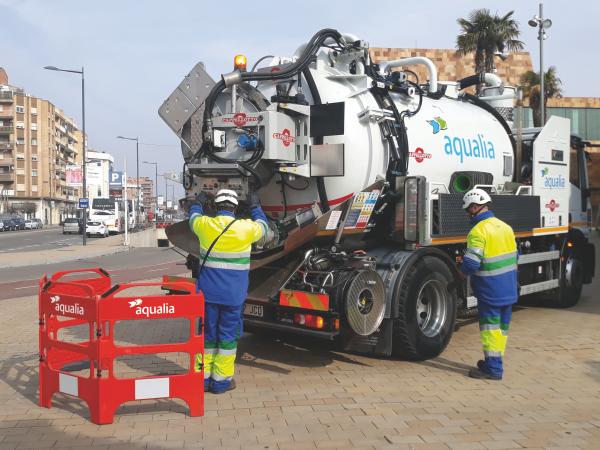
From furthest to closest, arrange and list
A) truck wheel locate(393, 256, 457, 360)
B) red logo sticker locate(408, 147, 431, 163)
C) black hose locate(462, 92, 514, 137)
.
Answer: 1. black hose locate(462, 92, 514, 137)
2. red logo sticker locate(408, 147, 431, 163)
3. truck wheel locate(393, 256, 457, 360)

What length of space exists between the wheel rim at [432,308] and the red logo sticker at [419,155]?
136 centimetres

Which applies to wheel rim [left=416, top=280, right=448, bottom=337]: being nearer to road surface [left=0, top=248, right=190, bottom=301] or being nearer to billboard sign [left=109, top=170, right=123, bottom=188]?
road surface [left=0, top=248, right=190, bottom=301]

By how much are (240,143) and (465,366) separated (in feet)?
10.6

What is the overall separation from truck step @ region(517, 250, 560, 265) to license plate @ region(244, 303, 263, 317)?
3.80 meters

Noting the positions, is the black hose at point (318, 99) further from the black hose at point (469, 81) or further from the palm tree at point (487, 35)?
the palm tree at point (487, 35)

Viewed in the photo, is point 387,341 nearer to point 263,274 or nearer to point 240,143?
point 263,274

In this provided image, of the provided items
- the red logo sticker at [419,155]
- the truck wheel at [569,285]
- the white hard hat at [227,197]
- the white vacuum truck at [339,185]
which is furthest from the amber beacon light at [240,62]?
the truck wheel at [569,285]

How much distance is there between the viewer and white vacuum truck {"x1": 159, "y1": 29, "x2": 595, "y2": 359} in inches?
230

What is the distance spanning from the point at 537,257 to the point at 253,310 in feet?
14.8

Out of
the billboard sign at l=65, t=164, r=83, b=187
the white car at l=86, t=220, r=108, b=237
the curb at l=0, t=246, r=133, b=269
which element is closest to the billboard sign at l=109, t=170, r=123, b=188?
the white car at l=86, t=220, r=108, b=237

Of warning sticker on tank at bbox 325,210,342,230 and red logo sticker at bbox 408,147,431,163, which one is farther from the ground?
red logo sticker at bbox 408,147,431,163

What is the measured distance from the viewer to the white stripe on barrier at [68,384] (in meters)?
4.76

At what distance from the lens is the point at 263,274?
636cm

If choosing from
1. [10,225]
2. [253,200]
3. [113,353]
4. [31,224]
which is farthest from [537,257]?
[31,224]
